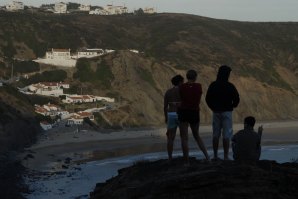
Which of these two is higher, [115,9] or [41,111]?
[115,9]

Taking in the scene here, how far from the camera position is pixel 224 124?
1092 centimetres

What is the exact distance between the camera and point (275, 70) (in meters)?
94.7

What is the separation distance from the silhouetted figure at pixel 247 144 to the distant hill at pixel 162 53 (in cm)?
4990

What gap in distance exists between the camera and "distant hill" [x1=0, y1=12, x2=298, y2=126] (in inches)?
2832

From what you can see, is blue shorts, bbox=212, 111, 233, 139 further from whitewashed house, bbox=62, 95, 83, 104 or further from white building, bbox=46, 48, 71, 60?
white building, bbox=46, 48, 71, 60

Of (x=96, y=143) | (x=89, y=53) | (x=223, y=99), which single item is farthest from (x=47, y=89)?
(x=223, y=99)

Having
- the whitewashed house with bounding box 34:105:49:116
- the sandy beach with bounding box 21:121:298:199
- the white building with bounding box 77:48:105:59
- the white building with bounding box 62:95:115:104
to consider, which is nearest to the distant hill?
the white building with bounding box 62:95:115:104

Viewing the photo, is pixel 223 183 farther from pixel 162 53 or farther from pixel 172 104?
pixel 162 53

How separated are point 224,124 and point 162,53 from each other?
85.2 meters

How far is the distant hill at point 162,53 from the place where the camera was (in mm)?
71938

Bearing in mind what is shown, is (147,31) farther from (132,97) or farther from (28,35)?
(132,97)

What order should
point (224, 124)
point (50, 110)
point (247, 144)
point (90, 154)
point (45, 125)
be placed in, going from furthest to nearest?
point (50, 110) < point (45, 125) < point (90, 154) < point (224, 124) < point (247, 144)

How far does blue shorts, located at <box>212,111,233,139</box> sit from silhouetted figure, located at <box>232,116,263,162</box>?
59 centimetres

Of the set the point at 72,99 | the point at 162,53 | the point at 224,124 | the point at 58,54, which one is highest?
the point at 162,53
